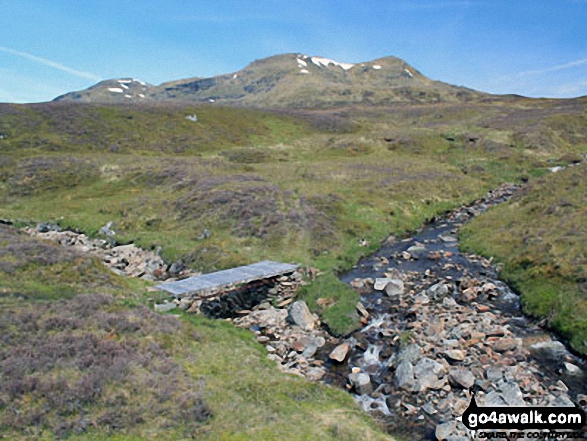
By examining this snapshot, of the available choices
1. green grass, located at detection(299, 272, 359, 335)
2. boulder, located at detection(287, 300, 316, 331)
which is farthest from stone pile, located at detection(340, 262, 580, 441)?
boulder, located at detection(287, 300, 316, 331)

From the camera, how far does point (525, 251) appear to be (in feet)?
99.4

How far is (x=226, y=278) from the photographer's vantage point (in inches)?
1054

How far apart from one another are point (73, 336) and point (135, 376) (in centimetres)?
390

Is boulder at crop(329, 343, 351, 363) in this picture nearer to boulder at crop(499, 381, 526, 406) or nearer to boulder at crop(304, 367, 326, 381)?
boulder at crop(304, 367, 326, 381)

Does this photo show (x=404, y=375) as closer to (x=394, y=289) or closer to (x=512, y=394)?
(x=512, y=394)

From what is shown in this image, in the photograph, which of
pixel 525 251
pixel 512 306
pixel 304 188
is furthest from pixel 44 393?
pixel 304 188

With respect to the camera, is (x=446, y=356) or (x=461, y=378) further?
(x=446, y=356)

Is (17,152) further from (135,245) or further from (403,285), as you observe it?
(403,285)

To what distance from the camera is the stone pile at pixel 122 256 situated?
31.6m

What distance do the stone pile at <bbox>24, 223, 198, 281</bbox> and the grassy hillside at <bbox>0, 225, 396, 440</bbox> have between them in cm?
967

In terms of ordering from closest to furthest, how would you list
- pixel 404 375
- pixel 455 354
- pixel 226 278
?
pixel 404 375 → pixel 455 354 → pixel 226 278

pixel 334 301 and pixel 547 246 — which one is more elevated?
pixel 547 246

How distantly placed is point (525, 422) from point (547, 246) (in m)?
18.8

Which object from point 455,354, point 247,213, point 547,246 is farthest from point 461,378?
point 247,213
